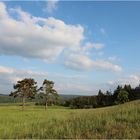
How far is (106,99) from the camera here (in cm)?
12612

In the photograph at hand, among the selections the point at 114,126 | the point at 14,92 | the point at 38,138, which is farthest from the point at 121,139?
the point at 14,92

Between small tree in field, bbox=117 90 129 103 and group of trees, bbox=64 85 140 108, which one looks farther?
group of trees, bbox=64 85 140 108

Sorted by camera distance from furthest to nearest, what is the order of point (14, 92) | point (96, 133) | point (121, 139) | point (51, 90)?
point (51, 90)
point (14, 92)
point (96, 133)
point (121, 139)

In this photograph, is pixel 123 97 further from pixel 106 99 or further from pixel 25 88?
pixel 25 88

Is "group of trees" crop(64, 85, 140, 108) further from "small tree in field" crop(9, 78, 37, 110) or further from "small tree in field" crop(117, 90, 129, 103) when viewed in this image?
"small tree in field" crop(9, 78, 37, 110)

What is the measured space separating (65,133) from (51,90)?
80.8 m

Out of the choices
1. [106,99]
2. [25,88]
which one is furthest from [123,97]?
[25,88]

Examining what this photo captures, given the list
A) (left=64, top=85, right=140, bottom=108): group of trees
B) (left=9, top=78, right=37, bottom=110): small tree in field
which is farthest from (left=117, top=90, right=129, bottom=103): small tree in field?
(left=9, top=78, right=37, bottom=110): small tree in field

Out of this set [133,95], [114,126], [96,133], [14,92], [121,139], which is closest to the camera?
[121,139]

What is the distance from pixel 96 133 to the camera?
10.2 metres

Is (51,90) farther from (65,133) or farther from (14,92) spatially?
(65,133)

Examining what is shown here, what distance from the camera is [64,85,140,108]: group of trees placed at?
11478cm

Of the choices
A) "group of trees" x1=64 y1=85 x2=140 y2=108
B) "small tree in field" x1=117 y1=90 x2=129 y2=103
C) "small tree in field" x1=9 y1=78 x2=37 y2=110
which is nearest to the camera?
"small tree in field" x1=9 y1=78 x2=37 y2=110

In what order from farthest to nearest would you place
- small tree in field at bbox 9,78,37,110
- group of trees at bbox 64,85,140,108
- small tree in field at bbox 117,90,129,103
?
1. group of trees at bbox 64,85,140,108
2. small tree in field at bbox 117,90,129,103
3. small tree in field at bbox 9,78,37,110
